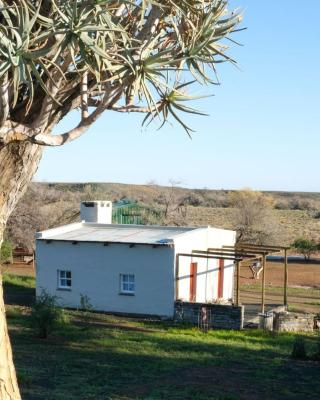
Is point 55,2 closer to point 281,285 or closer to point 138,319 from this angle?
point 138,319

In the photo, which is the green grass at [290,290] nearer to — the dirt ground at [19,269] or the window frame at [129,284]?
the window frame at [129,284]

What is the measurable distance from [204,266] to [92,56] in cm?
2022

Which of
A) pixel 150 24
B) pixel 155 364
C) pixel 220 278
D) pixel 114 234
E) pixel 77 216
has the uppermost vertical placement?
pixel 150 24

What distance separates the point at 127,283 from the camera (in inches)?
1027

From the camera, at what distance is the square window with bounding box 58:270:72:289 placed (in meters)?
26.9

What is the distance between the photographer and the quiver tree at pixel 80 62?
24.2 feet

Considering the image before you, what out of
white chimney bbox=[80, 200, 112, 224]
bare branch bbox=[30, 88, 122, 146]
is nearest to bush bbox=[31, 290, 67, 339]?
bare branch bbox=[30, 88, 122, 146]

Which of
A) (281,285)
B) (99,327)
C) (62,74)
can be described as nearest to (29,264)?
(281,285)

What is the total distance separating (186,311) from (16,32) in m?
18.1

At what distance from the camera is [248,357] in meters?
17.4

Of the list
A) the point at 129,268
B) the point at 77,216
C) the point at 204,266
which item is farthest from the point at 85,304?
the point at 77,216

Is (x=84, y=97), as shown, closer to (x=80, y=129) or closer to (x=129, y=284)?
(x=80, y=129)

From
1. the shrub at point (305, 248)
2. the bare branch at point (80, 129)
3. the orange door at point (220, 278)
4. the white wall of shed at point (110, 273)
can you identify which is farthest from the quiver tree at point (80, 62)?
the shrub at point (305, 248)

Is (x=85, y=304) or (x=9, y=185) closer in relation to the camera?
(x=9, y=185)
